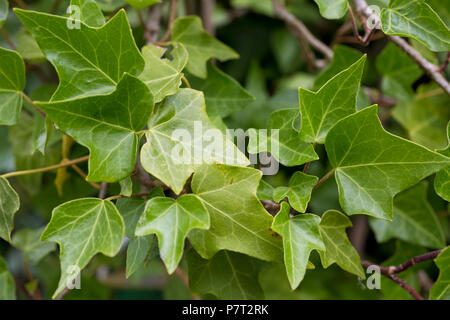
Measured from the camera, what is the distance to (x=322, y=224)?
546 millimetres

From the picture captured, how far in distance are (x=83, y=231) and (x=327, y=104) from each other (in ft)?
1.06

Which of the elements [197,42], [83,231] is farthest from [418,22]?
[83,231]

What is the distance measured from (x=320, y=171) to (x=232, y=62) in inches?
16.0

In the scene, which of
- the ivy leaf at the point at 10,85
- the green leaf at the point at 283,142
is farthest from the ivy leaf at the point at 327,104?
the ivy leaf at the point at 10,85

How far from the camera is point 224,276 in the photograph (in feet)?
1.93

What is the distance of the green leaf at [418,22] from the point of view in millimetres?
529

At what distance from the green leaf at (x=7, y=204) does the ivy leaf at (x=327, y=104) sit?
37cm

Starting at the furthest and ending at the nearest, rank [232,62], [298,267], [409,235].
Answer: [232,62] → [409,235] → [298,267]

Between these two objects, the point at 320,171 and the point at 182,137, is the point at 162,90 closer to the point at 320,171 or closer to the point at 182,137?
the point at 182,137

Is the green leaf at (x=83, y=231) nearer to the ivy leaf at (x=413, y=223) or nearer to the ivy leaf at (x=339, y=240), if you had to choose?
the ivy leaf at (x=339, y=240)

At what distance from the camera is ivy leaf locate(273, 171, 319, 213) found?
1.61ft

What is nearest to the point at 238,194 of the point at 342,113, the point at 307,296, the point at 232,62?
the point at 342,113

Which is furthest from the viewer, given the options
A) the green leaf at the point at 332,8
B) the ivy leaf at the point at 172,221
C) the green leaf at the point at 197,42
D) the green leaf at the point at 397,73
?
the green leaf at the point at 397,73

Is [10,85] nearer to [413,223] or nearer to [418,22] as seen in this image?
[418,22]
